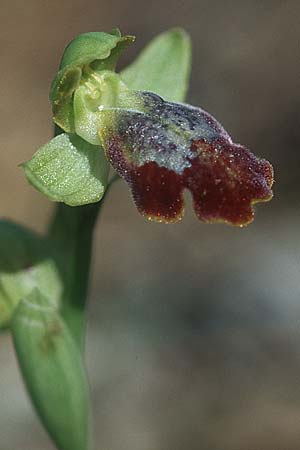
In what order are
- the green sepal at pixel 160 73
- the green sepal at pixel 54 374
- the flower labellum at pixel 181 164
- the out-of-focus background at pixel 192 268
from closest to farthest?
the flower labellum at pixel 181 164 < the green sepal at pixel 54 374 < the green sepal at pixel 160 73 < the out-of-focus background at pixel 192 268

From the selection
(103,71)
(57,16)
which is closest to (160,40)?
(103,71)

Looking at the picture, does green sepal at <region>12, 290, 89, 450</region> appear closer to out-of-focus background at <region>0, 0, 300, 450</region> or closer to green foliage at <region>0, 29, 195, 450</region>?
green foliage at <region>0, 29, 195, 450</region>

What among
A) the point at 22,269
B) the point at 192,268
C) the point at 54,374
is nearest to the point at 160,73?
the point at 22,269

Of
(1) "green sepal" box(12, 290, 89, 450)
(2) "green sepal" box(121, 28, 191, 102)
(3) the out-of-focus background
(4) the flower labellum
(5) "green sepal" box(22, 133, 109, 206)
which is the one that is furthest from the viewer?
(3) the out-of-focus background

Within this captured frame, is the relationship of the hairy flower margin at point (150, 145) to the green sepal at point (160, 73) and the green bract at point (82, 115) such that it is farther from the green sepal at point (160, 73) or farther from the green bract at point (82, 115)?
the green sepal at point (160, 73)

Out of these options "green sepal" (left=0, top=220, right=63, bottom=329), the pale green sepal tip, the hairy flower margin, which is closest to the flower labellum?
the hairy flower margin

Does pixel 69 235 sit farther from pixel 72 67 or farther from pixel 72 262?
pixel 72 67

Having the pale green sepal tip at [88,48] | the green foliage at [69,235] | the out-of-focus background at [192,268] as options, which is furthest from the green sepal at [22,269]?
the out-of-focus background at [192,268]

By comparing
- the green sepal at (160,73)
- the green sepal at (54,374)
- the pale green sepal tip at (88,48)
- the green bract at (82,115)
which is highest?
the pale green sepal tip at (88,48)

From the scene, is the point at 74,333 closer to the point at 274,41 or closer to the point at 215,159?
the point at 215,159
